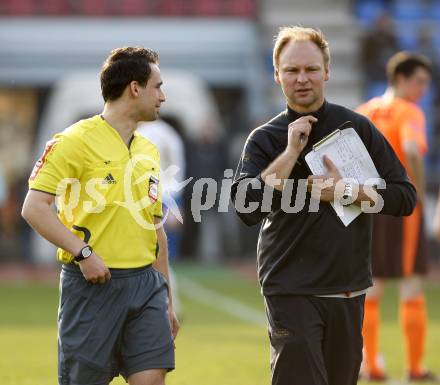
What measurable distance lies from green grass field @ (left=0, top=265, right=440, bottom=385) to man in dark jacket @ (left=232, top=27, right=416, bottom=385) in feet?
10.2

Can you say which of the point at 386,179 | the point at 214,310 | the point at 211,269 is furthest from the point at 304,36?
the point at 211,269

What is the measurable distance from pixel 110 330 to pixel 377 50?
19.4 meters

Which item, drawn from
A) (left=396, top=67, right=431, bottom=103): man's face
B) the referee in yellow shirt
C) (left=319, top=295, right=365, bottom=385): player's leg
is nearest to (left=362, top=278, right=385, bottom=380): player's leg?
(left=396, top=67, right=431, bottom=103): man's face

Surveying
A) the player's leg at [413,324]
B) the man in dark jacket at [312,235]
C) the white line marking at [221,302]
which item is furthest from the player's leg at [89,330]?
the white line marking at [221,302]

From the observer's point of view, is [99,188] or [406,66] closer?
[99,188]

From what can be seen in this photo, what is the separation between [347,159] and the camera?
5.32 metres

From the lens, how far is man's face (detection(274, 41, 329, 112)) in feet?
17.1

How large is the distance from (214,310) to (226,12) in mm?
13446

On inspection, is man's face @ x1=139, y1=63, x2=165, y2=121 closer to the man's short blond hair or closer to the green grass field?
the man's short blond hair

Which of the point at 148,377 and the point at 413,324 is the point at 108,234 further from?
the point at 413,324

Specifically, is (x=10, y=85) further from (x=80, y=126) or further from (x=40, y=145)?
(x=80, y=126)

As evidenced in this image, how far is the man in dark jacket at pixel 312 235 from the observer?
523 centimetres

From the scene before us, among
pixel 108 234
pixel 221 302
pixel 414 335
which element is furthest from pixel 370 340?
pixel 221 302

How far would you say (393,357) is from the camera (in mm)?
9766
